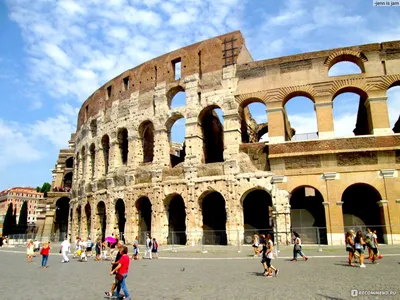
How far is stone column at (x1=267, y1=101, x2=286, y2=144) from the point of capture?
66.8 ft

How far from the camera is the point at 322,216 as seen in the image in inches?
792

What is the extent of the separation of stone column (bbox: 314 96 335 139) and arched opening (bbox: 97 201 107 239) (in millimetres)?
17591

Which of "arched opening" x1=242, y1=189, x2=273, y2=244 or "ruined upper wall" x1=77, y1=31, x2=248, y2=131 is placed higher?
"ruined upper wall" x1=77, y1=31, x2=248, y2=131

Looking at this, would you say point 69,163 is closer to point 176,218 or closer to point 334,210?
point 176,218

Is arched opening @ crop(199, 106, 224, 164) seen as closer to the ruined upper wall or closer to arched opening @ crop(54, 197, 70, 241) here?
the ruined upper wall

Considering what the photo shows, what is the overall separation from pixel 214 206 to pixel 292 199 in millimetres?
5172

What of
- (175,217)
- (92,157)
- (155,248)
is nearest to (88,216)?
(92,157)

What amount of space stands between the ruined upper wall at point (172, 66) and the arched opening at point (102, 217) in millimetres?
8205

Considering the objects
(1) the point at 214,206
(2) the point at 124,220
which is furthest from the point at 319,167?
(2) the point at 124,220

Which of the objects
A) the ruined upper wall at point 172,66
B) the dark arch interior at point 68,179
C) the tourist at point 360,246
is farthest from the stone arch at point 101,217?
the tourist at point 360,246

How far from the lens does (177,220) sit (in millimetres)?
24500

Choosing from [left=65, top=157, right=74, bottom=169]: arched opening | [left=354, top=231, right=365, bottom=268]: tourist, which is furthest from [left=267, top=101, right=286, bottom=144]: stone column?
[left=65, top=157, right=74, bottom=169]: arched opening

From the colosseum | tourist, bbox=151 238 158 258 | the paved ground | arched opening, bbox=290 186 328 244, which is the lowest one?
the paved ground

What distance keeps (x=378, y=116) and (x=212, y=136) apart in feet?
37.2
